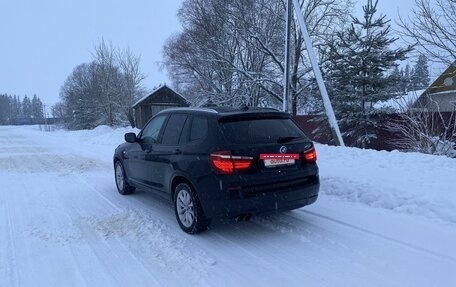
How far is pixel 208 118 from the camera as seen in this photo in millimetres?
5156

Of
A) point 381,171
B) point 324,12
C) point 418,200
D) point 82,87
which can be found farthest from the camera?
point 82,87

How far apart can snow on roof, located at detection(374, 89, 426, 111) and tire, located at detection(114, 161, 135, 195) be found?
10.9 m

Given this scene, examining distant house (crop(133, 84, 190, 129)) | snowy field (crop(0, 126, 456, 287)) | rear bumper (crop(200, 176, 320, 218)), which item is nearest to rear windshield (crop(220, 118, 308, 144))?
rear bumper (crop(200, 176, 320, 218))

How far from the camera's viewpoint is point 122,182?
769 cm

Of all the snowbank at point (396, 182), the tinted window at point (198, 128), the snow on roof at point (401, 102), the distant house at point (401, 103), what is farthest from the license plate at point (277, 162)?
the snow on roof at point (401, 102)

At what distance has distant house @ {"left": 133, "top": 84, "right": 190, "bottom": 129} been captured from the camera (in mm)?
35069

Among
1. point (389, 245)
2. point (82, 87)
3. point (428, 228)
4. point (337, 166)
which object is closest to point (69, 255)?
point (389, 245)

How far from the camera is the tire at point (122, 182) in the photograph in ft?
24.9

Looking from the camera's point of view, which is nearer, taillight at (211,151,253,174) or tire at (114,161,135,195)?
taillight at (211,151,253,174)

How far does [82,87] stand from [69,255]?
210 feet

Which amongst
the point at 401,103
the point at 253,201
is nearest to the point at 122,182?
the point at 253,201

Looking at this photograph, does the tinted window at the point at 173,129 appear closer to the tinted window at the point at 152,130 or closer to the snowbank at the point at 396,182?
the tinted window at the point at 152,130

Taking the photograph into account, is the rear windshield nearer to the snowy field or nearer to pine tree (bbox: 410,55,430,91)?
→ the snowy field

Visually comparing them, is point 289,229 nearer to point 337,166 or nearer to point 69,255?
point 69,255
